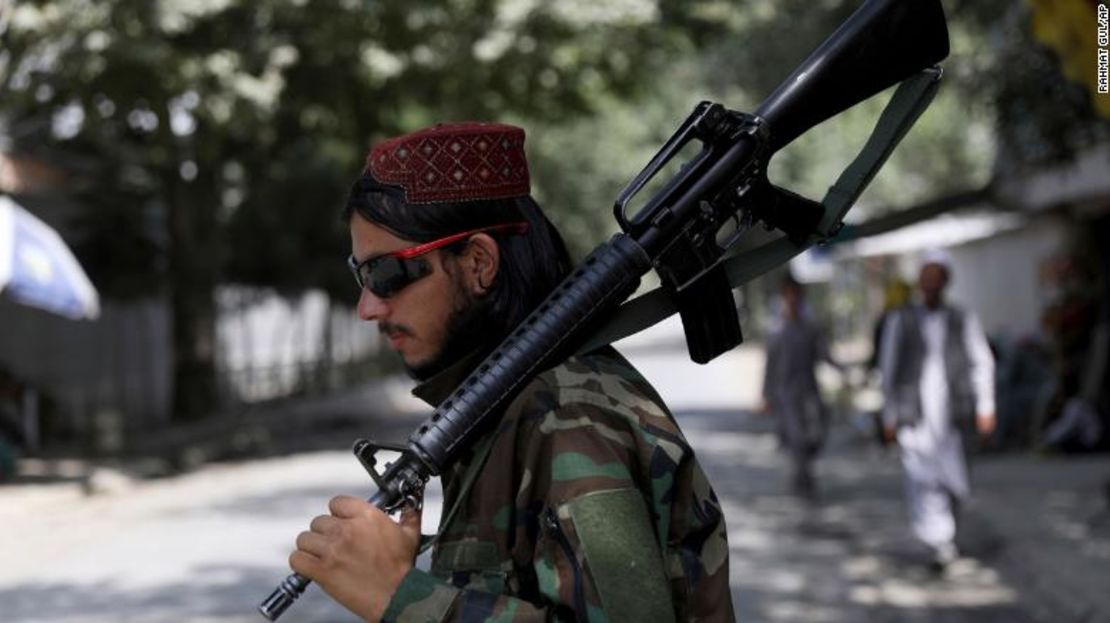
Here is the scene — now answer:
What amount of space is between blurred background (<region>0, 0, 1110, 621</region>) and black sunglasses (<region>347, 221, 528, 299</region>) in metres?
4.80

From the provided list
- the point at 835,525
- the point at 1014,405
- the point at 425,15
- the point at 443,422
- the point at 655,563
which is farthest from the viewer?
the point at 425,15

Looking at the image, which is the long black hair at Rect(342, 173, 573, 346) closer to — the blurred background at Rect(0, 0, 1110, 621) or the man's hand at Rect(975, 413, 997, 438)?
the blurred background at Rect(0, 0, 1110, 621)

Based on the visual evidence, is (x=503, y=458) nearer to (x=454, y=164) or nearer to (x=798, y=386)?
(x=454, y=164)

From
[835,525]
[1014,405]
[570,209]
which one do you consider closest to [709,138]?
[835,525]

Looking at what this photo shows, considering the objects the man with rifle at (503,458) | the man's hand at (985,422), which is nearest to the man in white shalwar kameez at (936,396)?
the man's hand at (985,422)

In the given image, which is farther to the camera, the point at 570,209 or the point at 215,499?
the point at 570,209

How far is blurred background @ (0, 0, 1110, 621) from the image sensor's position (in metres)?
15.1

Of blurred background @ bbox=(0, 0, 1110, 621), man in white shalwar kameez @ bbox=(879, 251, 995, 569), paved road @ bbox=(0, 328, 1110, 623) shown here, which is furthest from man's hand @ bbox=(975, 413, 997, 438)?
blurred background @ bbox=(0, 0, 1110, 621)

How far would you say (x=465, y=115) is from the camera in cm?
1930

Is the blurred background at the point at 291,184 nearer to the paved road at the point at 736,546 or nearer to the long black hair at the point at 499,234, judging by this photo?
the paved road at the point at 736,546

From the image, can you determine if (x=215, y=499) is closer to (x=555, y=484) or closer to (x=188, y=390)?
(x=188, y=390)

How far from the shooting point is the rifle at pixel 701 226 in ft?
6.68

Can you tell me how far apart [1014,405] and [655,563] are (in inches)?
592

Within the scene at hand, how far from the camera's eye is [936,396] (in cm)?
930
